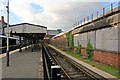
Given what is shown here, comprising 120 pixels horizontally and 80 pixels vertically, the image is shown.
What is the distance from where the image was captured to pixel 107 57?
75.3 feet

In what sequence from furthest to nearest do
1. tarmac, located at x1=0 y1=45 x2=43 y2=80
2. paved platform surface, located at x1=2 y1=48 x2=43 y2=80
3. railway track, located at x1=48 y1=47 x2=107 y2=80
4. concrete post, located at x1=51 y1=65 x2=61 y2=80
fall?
1. railway track, located at x1=48 y1=47 x2=107 y2=80
2. paved platform surface, located at x1=2 y1=48 x2=43 y2=80
3. tarmac, located at x1=0 y1=45 x2=43 y2=80
4. concrete post, located at x1=51 y1=65 x2=61 y2=80

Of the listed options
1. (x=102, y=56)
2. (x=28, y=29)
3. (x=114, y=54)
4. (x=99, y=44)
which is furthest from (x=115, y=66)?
(x=28, y=29)

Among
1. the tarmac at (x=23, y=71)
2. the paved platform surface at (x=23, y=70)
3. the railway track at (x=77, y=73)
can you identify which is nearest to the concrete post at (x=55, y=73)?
the tarmac at (x=23, y=71)

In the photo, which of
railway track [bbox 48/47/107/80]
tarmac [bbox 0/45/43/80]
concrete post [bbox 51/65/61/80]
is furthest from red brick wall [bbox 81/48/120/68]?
concrete post [bbox 51/65/61/80]

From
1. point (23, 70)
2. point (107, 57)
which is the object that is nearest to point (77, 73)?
point (23, 70)

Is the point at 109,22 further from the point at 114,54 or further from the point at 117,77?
the point at 117,77

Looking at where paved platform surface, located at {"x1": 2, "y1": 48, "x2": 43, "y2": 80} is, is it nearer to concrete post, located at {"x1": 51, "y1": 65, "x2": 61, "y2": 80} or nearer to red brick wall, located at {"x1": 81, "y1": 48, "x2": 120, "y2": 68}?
red brick wall, located at {"x1": 81, "y1": 48, "x2": 120, "y2": 68}

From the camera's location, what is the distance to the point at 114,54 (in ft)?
67.8

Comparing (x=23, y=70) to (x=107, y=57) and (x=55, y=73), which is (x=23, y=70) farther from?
(x=55, y=73)

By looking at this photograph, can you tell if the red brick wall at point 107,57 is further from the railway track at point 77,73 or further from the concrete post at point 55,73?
the concrete post at point 55,73

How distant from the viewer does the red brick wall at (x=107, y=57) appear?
19.8 meters

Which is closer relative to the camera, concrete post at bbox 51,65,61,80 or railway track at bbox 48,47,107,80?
concrete post at bbox 51,65,61,80

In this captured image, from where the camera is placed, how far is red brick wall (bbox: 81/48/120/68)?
1976 centimetres

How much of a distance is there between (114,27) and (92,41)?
9.72 m
